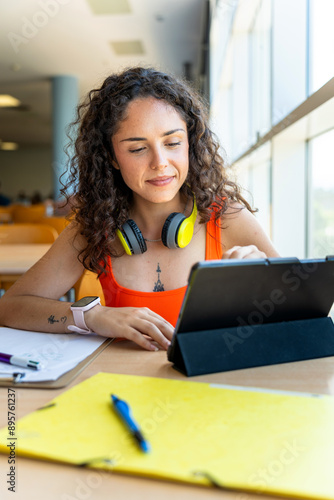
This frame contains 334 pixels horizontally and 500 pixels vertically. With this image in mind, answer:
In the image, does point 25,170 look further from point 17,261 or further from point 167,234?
point 167,234

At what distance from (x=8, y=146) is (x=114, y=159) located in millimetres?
18310

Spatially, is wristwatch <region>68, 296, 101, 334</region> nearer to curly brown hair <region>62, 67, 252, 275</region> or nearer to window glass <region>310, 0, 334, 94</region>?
curly brown hair <region>62, 67, 252, 275</region>

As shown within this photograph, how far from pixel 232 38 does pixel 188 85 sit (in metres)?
2.66

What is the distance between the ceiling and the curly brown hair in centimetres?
332

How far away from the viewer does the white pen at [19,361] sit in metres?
0.83

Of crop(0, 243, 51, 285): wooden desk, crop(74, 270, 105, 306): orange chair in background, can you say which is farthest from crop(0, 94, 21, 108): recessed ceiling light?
crop(74, 270, 105, 306): orange chair in background

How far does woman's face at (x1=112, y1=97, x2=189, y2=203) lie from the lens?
125cm

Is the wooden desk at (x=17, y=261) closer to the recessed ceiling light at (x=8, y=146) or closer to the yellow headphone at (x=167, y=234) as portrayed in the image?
the yellow headphone at (x=167, y=234)

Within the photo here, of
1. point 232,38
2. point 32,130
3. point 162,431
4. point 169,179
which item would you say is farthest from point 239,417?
point 32,130

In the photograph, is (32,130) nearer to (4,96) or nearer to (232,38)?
(4,96)

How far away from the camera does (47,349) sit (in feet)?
3.18

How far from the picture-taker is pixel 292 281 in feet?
2.74

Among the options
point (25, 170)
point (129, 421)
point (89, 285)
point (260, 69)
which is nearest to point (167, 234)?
point (89, 285)

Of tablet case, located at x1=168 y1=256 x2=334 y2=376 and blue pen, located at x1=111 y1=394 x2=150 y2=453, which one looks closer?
blue pen, located at x1=111 y1=394 x2=150 y2=453
